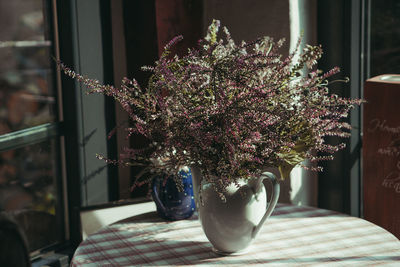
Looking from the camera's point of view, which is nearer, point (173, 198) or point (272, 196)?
point (272, 196)

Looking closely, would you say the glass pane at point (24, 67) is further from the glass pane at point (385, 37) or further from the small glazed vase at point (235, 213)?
the glass pane at point (385, 37)

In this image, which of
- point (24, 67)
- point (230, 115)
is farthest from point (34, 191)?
point (230, 115)

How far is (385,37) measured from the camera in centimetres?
220

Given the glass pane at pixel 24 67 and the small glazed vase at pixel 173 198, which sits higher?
the glass pane at pixel 24 67

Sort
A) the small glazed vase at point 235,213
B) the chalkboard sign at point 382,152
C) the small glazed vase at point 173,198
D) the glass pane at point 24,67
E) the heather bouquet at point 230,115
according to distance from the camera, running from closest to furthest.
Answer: the heather bouquet at point 230,115, the small glazed vase at point 235,213, the small glazed vase at point 173,198, the chalkboard sign at point 382,152, the glass pane at point 24,67

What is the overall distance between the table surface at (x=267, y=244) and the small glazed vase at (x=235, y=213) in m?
0.05

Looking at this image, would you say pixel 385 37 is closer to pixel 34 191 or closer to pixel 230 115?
pixel 230 115

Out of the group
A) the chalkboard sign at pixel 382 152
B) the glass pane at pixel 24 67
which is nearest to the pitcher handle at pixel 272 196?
the chalkboard sign at pixel 382 152

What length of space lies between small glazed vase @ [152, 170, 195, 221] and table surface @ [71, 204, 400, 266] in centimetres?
3

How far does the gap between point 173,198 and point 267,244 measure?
1.17 ft

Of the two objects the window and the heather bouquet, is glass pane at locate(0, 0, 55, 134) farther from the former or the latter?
the heather bouquet

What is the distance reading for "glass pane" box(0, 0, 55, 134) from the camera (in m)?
2.09

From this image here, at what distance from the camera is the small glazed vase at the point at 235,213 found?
4.70 feet

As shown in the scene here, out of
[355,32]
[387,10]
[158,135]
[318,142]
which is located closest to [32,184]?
[158,135]
